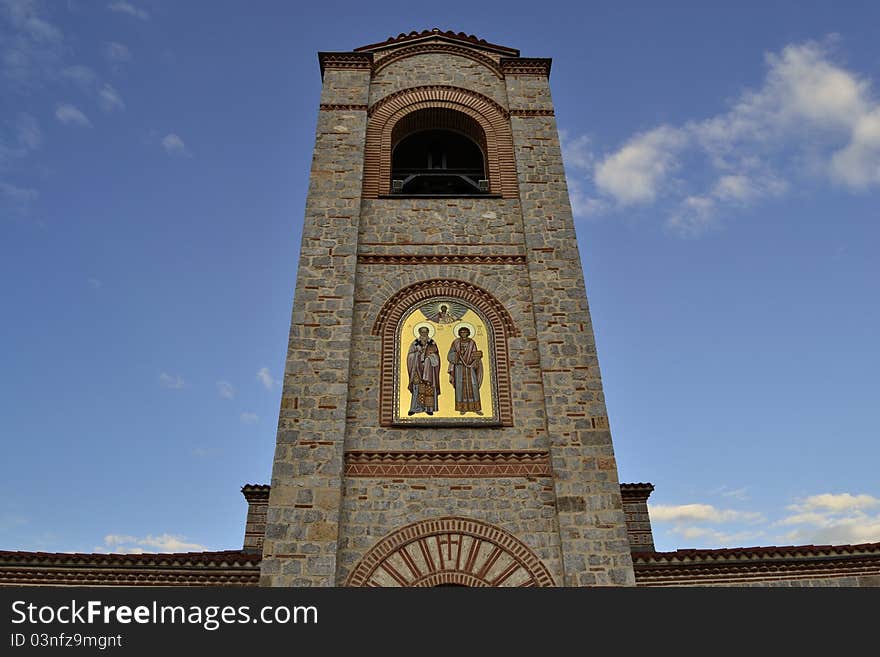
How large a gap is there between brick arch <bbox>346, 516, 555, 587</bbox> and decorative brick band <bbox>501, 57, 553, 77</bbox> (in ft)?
28.6

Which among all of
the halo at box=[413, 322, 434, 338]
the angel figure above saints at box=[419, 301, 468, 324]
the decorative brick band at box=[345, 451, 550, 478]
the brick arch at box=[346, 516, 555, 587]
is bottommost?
the brick arch at box=[346, 516, 555, 587]

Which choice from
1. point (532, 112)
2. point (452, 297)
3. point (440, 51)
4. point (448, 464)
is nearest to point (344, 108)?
point (440, 51)

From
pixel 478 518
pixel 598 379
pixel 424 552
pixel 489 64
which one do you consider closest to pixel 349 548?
pixel 424 552

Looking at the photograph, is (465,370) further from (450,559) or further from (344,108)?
(344,108)

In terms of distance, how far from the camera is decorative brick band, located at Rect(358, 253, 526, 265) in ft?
34.5

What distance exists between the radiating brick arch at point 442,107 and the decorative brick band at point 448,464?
460cm

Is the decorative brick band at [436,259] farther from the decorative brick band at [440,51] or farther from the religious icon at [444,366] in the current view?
the decorative brick band at [440,51]

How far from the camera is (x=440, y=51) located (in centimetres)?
1358

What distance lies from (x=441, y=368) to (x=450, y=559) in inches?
101

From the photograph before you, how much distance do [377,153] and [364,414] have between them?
5.06 meters

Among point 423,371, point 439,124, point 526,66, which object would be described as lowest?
point 423,371

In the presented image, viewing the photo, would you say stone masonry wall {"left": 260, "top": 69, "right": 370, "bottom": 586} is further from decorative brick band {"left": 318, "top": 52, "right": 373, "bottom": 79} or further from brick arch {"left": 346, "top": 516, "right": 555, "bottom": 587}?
decorative brick band {"left": 318, "top": 52, "right": 373, "bottom": 79}

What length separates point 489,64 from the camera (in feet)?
Result: 44.1

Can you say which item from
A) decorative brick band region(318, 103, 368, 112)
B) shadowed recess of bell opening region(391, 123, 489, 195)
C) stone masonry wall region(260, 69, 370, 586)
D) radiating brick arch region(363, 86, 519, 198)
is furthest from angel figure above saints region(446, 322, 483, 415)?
decorative brick band region(318, 103, 368, 112)
